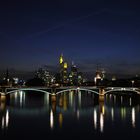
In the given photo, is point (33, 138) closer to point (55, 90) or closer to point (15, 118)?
point (15, 118)

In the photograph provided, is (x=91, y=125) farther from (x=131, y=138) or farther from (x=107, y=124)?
(x=131, y=138)

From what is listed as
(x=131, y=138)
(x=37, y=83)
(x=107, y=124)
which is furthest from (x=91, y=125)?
(x=37, y=83)

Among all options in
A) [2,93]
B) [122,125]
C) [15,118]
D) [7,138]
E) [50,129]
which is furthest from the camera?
[2,93]

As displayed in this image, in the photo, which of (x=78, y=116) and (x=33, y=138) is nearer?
(x=33, y=138)

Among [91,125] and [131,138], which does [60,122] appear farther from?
[131,138]

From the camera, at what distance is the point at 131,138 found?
27609 millimetres

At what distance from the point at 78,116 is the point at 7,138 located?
1691cm

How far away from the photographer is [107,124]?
34.8m

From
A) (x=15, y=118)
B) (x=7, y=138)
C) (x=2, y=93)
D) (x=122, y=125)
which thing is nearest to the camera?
(x=7, y=138)

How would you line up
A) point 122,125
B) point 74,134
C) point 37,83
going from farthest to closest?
point 37,83 → point 122,125 → point 74,134

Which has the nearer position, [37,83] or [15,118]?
[15,118]

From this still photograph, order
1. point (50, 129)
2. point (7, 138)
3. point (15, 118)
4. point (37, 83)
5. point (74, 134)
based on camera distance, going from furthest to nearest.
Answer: point (37, 83)
point (15, 118)
point (50, 129)
point (74, 134)
point (7, 138)

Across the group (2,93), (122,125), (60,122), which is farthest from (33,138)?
(2,93)

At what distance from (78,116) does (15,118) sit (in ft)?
31.8
